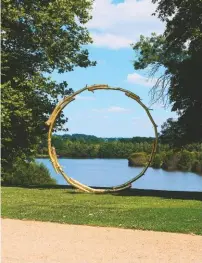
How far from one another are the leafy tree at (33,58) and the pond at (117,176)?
233 cm

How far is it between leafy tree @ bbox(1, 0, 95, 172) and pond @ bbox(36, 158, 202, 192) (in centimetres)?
233

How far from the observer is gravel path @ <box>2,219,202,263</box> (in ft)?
27.0

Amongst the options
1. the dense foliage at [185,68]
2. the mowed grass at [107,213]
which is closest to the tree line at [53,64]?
the dense foliage at [185,68]

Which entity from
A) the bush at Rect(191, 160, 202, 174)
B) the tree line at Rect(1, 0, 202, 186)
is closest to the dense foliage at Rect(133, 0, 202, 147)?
the tree line at Rect(1, 0, 202, 186)

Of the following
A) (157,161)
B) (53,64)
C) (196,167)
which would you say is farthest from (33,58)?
(196,167)

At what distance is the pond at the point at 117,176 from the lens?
2367cm

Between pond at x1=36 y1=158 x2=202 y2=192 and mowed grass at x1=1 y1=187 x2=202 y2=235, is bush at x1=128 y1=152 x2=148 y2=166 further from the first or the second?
mowed grass at x1=1 y1=187 x2=202 y2=235

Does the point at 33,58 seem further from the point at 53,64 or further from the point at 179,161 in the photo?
the point at 179,161

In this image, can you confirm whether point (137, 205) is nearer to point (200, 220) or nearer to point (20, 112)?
point (200, 220)

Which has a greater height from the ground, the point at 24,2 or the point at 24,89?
the point at 24,2

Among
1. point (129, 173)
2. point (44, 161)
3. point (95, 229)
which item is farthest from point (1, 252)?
point (44, 161)

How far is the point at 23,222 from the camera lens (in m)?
12.1

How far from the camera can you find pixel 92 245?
9.29 metres

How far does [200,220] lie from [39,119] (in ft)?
47.6
